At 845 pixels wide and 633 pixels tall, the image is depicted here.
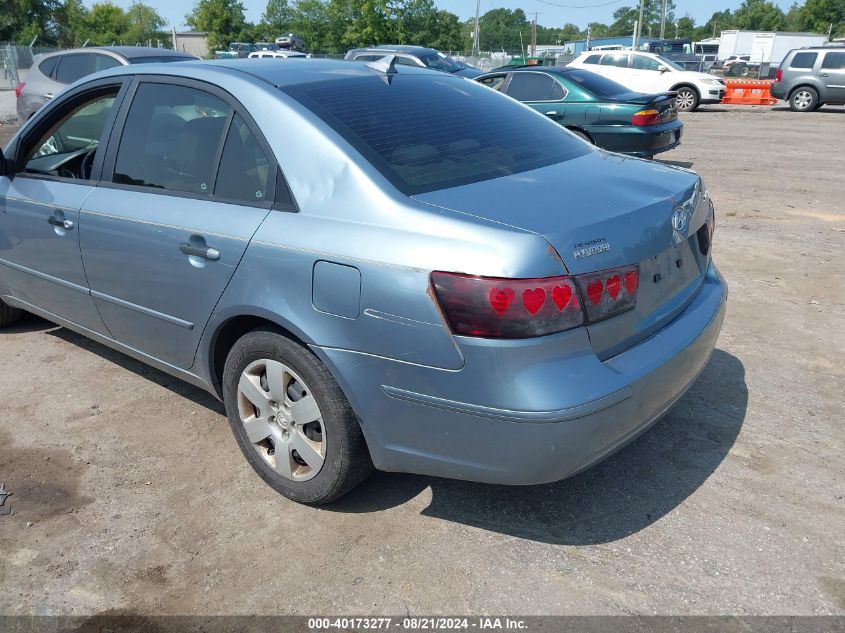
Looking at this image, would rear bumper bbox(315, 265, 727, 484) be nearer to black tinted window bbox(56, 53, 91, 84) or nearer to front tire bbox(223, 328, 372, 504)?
front tire bbox(223, 328, 372, 504)

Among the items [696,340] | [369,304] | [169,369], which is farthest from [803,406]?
[169,369]

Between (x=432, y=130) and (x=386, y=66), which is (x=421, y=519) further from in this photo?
(x=386, y=66)

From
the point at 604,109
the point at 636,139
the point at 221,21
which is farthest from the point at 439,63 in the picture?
the point at 221,21

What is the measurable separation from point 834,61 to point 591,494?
21.4 meters

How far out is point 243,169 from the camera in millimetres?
3002

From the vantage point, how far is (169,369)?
3.50 m

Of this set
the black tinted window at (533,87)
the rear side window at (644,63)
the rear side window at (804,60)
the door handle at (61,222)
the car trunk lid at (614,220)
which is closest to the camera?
the car trunk lid at (614,220)

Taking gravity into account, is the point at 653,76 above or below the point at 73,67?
below

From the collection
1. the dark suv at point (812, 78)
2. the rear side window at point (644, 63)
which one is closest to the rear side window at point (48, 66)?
the rear side window at point (644, 63)

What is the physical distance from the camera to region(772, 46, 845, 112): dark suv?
20.0 meters

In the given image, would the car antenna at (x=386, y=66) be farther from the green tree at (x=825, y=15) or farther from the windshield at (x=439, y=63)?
the green tree at (x=825, y=15)

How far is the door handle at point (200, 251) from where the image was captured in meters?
2.95

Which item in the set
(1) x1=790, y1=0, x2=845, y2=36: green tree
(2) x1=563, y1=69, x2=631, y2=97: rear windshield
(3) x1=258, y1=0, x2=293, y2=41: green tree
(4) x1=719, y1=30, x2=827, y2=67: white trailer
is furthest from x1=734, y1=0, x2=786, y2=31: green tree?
(2) x1=563, y1=69, x2=631, y2=97: rear windshield

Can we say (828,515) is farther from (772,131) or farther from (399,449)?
(772,131)
